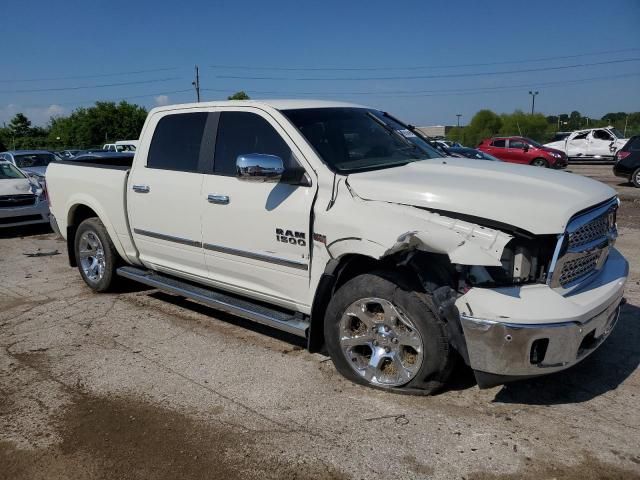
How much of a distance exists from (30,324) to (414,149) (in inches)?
160

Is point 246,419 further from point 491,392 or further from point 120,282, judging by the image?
point 120,282

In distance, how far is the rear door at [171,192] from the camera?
482 centimetres

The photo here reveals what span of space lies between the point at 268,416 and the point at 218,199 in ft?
5.92

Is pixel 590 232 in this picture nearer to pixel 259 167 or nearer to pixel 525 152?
pixel 259 167

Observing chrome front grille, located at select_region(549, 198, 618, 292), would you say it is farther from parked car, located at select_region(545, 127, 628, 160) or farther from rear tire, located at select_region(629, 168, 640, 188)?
parked car, located at select_region(545, 127, 628, 160)

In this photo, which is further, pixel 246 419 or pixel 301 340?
pixel 301 340

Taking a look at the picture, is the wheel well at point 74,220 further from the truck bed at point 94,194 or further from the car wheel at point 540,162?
→ the car wheel at point 540,162

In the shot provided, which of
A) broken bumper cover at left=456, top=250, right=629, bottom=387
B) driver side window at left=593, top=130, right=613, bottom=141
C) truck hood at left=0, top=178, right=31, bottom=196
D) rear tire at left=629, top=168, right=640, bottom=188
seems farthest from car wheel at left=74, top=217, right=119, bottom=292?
driver side window at left=593, top=130, right=613, bottom=141

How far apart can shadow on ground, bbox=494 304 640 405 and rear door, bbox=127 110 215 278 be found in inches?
107

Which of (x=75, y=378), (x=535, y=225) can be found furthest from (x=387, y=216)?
(x=75, y=378)

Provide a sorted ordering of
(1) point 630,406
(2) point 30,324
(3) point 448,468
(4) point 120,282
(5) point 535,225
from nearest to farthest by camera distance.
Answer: (3) point 448,468
(5) point 535,225
(1) point 630,406
(2) point 30,324
(4) point 120,282

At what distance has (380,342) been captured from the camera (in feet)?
12.0

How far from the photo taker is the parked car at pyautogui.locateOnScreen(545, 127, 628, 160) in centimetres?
2686

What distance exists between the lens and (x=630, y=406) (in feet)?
11.5
